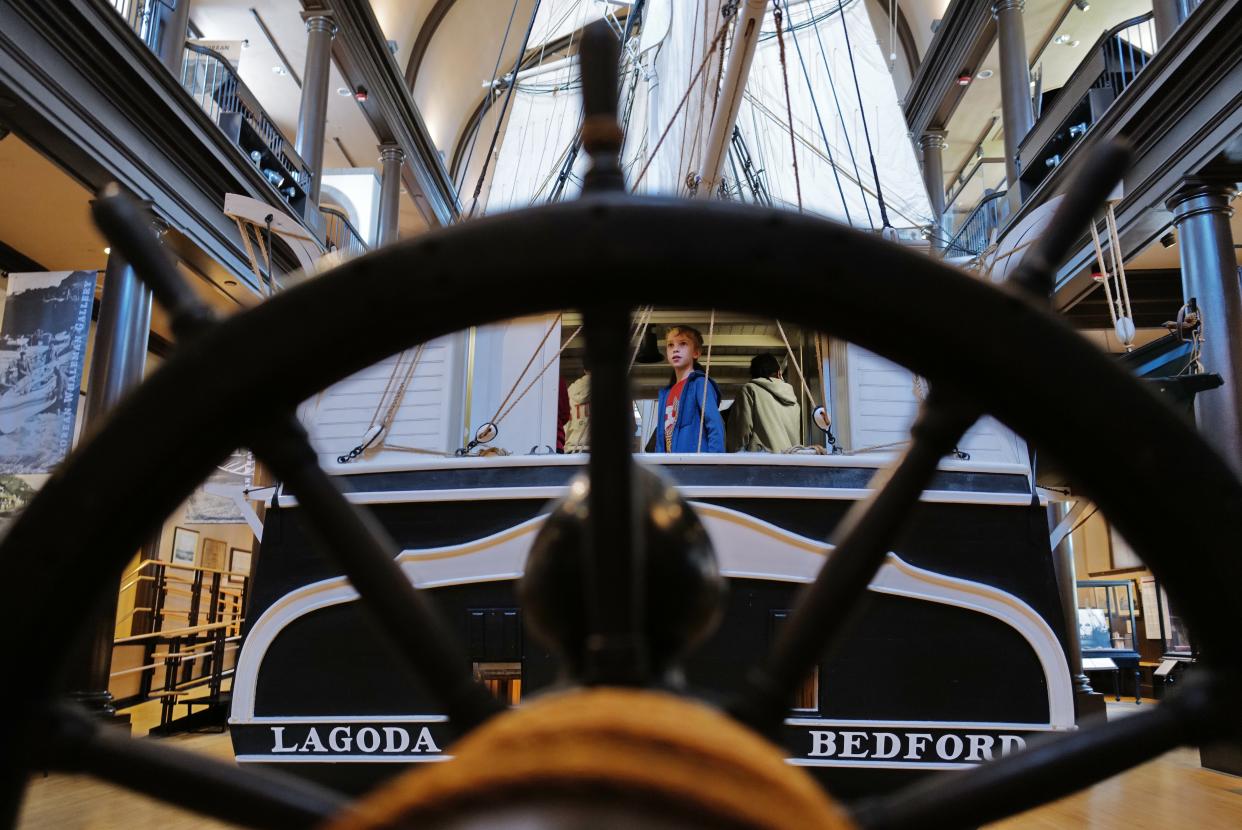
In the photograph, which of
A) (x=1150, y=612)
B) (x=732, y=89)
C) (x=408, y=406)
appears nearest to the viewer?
(x=732, y=89)

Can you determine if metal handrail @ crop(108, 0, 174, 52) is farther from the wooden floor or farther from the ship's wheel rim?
the ship's wheel rim

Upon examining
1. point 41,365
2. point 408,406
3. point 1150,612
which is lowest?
point 1150,612

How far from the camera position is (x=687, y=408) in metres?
2.48

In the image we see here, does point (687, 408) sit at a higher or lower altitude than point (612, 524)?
higher

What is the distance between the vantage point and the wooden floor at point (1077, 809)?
2.02 metres

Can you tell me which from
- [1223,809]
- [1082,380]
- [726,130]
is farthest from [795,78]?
[1082,380]

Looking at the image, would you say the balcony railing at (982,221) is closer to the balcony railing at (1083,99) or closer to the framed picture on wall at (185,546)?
the balcony railing at (1083,99)

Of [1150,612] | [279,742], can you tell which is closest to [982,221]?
[1150,612]

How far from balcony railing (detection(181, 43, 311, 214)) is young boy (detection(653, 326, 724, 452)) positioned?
5300mm

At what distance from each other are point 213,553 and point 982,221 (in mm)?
8971

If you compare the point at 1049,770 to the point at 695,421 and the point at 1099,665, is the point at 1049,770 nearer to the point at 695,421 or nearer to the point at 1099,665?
the point at 695,421

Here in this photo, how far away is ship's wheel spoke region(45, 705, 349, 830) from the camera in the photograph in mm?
248

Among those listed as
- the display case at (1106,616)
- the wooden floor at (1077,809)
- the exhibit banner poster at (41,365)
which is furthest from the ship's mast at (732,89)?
the display case at (1106,616)

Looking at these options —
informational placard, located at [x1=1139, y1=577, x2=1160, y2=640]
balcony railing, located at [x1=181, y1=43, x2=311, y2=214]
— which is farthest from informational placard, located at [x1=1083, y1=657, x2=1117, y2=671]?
balcony railing, located at [x1=181, y1=43, x2=311, y2=214]
